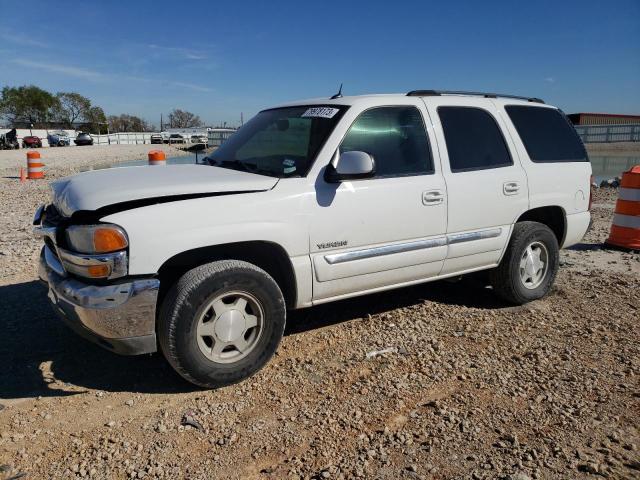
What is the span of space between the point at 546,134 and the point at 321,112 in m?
2.37

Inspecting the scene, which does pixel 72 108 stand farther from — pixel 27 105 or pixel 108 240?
pixel 108 240

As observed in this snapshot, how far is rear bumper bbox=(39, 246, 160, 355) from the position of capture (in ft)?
9.66

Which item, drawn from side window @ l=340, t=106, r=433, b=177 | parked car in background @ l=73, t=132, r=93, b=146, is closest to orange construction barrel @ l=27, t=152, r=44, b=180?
side window @ l=340, t=106, r=433, b=177

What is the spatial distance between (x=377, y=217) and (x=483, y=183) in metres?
1.15

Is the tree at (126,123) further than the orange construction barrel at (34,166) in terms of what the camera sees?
Yes

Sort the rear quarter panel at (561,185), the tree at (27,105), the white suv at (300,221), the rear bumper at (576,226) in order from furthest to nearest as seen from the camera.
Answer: the tree at (27,105), the rear bumper at (576,226), the rear quarter panel at (561,185), the white suv at (300,221)

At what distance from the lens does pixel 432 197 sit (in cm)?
405

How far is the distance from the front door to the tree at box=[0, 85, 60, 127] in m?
87.5

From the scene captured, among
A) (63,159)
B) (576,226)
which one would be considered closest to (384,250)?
(576,226)

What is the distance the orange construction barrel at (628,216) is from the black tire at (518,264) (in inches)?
110

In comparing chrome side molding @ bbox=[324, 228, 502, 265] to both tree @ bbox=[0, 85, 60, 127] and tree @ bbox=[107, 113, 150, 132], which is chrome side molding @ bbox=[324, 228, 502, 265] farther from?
tree @ bbox=[107, 113, 150, 132]

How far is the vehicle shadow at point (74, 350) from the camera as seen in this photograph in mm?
3422

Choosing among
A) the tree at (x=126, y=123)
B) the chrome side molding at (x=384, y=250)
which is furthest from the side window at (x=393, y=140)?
the tree at (x=126, y=123)

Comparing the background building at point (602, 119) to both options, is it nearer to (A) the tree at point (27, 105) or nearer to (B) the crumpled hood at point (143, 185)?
(B) the crumpled hood at point (143, 185)
